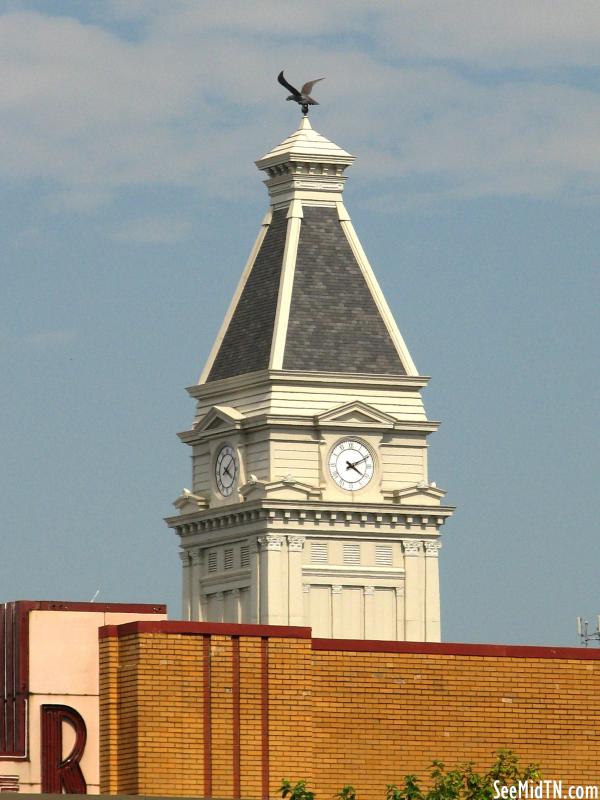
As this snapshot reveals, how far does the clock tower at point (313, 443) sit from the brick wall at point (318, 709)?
58.1 m

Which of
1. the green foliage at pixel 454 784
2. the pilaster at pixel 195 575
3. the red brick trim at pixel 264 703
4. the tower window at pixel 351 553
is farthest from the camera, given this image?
the pilaster at pixel 195 575

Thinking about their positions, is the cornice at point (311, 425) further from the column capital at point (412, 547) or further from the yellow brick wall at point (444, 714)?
the yellow brick wall at point (444, 714)

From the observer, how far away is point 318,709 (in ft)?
247

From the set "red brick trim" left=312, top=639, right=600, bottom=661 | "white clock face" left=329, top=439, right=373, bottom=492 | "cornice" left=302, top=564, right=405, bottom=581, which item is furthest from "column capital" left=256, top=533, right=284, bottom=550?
"red brick trim" left=312, top=639, right=600, bottom=661

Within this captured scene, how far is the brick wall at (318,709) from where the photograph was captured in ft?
242

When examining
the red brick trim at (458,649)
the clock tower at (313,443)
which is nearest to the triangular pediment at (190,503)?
the clock tower at (313,443)

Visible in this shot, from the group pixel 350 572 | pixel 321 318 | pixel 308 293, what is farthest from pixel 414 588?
pixel 308 293

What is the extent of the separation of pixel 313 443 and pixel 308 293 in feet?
17.8

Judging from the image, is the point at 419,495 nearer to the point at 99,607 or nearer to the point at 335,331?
the point at 335,331

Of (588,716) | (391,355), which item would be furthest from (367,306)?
(588,716)

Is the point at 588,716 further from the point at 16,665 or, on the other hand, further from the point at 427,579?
the point at 427,579

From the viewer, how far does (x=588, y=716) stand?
77250 mm

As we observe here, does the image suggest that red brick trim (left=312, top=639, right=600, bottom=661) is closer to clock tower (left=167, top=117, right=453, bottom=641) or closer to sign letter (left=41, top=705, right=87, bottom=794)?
sign letter (left=41, top=705, right=87, bottom=794)

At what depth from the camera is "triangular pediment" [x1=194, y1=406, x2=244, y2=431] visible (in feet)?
453
